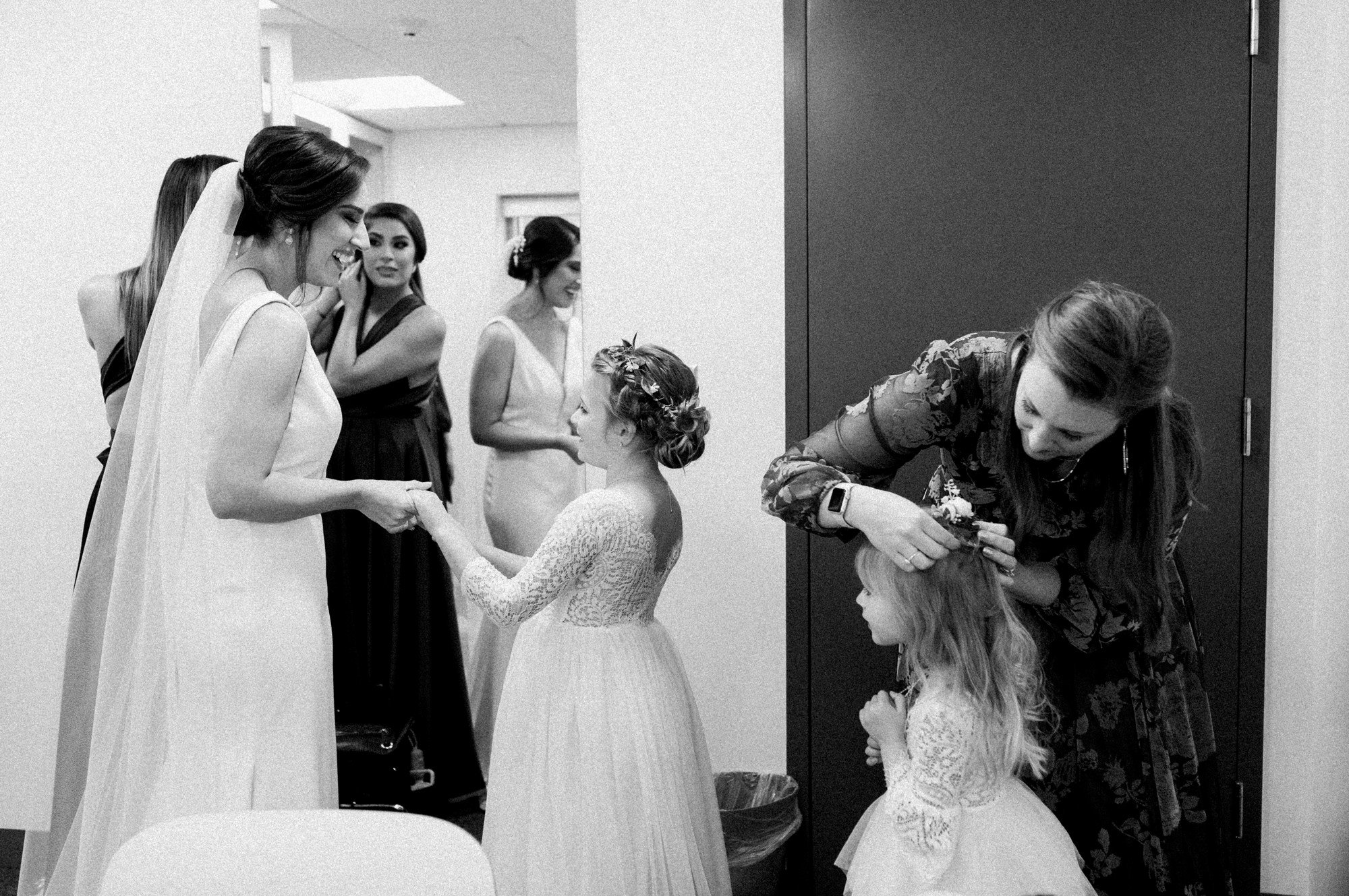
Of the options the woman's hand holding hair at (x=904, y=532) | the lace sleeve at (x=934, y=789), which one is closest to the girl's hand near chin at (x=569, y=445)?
the woman's hand holding hair at (x=904, y=532)

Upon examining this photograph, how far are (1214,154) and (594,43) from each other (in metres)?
1.32

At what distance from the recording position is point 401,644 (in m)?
2.96

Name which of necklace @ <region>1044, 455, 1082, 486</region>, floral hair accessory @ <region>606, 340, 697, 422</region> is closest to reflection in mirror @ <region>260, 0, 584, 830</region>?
floral hair accessory @ <region>606, 340, 697, 422</region>

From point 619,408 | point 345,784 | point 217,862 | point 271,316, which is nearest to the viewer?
point 217,862

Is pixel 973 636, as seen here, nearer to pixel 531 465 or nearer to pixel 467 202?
pixel 531 465

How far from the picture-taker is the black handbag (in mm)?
2900

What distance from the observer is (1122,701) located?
2.05 m

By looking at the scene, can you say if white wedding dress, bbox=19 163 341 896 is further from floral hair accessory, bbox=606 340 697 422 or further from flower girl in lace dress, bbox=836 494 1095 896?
flower girl in lace dress, bbox=836 494 1095 896

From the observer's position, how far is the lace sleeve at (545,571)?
6.98 ft

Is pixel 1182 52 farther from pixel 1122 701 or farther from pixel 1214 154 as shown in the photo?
pixel 1122 701

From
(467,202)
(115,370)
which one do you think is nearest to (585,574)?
(467,202)

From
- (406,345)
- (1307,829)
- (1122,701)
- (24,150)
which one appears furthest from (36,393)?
(1307,829)

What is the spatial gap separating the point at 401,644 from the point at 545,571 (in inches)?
38.1

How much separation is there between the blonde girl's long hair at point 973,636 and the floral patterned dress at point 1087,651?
6.5 inches
